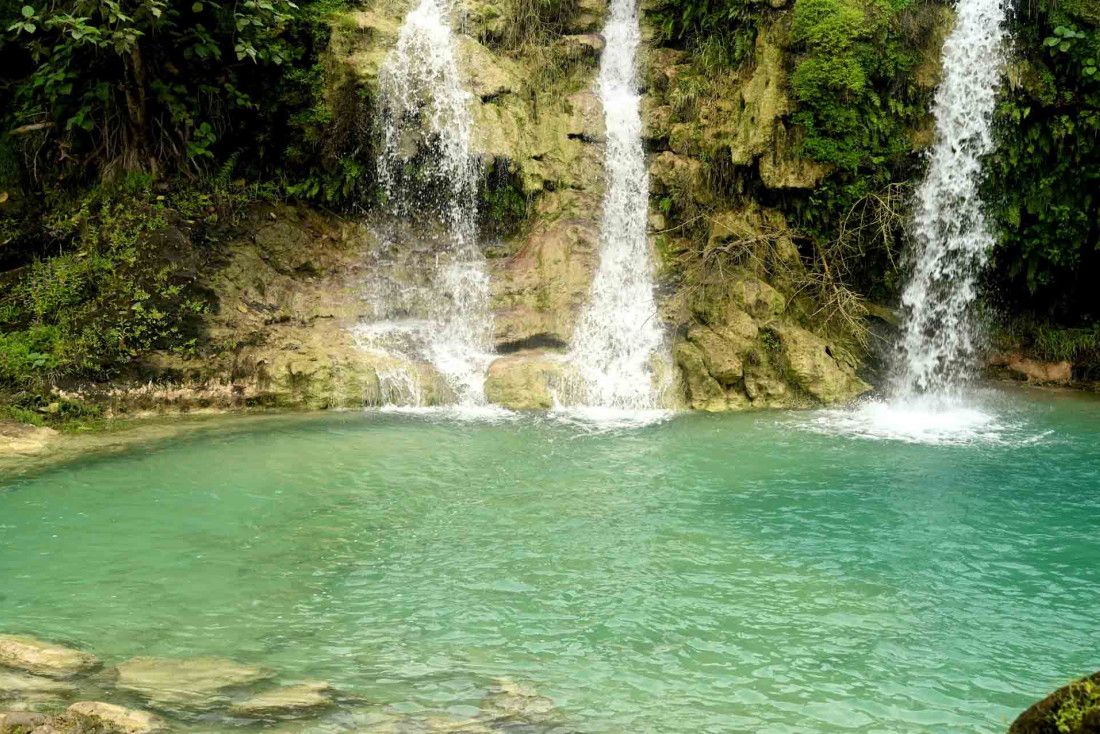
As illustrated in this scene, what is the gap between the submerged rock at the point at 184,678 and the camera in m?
4.76

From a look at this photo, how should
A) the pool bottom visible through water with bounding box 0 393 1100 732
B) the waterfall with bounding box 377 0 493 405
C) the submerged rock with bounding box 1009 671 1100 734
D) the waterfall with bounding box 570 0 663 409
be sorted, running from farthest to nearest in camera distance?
the waterfall with bounding box 377 0 493 405, the waterfall with bounding box 570 0 663 409, the pool bottom visible through water with bounding box 0 393 1100 732, the submerged rock with bounding box 1009 671 1100 734

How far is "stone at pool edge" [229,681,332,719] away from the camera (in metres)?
4.66

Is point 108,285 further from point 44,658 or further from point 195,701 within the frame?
point 195,701

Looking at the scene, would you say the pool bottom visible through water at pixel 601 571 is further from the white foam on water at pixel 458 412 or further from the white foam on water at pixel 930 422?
the white foam on water at pixel 458 412

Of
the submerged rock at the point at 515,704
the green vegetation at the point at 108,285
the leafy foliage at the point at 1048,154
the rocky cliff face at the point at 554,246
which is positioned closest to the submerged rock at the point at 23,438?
the green vegetation at the point at 108,285

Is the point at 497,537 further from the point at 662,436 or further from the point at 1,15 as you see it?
the point at 1,15

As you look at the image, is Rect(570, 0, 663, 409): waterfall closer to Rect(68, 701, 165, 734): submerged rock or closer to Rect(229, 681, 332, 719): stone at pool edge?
Rect(229, 681, 332, 719): stone at pool edge

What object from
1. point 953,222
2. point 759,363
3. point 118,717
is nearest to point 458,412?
point 759,363

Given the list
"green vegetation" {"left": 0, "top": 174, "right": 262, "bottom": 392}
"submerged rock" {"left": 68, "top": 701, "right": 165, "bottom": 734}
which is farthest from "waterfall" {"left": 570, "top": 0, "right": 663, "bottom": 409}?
"submerged rock" {"left": 68, "top": 701, "right": 165, "bottom": 734}

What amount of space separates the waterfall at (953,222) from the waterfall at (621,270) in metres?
3.99

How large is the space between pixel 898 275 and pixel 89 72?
42.0 ft

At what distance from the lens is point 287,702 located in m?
4.82

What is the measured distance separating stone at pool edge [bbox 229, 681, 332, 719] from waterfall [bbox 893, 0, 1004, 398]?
1082 centimetres

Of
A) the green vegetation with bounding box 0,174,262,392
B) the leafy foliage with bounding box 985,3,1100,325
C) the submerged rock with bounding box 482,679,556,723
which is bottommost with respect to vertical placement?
the submerged rock with bounding box 482,679,556,723
